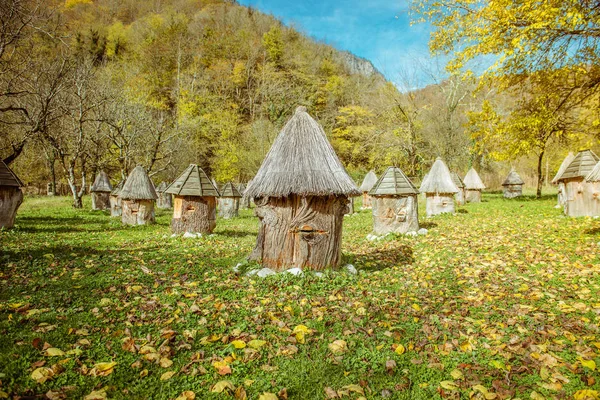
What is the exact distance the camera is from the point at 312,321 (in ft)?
15.0

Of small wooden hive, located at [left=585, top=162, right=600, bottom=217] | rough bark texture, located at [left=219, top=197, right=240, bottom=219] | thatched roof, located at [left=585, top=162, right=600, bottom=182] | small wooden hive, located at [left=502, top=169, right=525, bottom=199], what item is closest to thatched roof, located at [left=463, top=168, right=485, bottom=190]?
small wooden hive, located at [left=502, top=169, right=525, bottom=199]

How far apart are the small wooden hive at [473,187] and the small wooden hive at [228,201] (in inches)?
644

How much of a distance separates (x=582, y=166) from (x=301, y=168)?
11650 mm

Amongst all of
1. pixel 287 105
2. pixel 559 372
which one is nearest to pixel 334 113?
pixel 287 105

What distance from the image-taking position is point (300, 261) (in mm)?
6406

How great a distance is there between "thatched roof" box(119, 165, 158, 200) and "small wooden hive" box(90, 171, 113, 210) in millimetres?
8387

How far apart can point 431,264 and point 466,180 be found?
19.5 metres

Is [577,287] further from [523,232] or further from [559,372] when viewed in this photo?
[523,232]

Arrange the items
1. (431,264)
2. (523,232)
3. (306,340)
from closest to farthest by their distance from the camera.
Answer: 1. (306,340)
2. (431,264)
3. (523,232)

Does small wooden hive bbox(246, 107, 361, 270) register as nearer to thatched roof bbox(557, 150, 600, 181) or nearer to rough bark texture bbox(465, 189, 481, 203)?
thatched roof bbox(557, 150, 600, 181)

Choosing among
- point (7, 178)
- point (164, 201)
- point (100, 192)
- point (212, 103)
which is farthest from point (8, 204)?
point (212, 103)

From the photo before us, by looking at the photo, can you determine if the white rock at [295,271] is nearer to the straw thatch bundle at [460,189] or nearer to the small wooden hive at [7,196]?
the small wooden hive at [7,196]

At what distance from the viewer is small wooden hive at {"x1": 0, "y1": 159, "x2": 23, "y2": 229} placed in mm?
11188

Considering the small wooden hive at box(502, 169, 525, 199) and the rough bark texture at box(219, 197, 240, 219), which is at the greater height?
the small wooden hive at box(502, 169, 525, 199)
